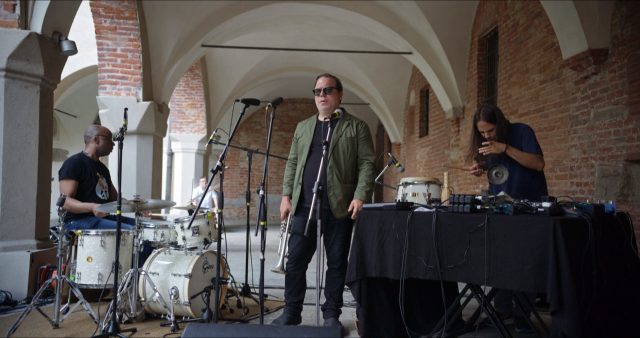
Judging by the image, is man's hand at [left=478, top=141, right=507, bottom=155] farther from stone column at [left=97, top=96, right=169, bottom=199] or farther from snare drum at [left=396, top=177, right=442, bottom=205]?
stone column at [left=97, top=96, right=169, bottom=199]

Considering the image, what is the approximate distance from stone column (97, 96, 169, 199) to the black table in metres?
5.94

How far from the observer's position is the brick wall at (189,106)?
42.4 ft

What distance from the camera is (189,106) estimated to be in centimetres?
1344

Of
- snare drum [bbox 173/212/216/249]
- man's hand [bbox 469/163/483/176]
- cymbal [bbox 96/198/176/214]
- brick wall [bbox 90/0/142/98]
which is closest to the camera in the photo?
man's hand [bbox 469/163/483/176]

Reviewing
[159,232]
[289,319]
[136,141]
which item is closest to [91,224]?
[159,232]

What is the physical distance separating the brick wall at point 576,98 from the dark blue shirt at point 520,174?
0.32m

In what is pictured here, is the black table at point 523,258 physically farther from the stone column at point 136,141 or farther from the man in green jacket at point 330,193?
the stone column at point 136,141

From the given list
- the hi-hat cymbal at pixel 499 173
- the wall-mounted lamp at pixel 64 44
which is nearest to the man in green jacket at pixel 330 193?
the hi-hat cymbal at pixel 499 173

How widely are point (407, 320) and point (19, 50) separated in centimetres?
407

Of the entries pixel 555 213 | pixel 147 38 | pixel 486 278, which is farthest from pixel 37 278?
pixel 147 38

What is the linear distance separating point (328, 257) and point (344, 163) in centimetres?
65

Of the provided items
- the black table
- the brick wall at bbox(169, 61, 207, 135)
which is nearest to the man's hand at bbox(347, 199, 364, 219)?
the black table

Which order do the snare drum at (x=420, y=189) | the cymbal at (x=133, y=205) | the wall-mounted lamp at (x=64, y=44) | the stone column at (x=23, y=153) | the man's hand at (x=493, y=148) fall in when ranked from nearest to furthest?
the man's hand at (x=493, y=148), the cymbal at (x=133, y=205), the stone column at (x=23, y=153), the wall-mounted lamp at (x=64, y=44), the snare drum at (x=420, y=189)

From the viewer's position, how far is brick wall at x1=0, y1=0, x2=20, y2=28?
469cm
